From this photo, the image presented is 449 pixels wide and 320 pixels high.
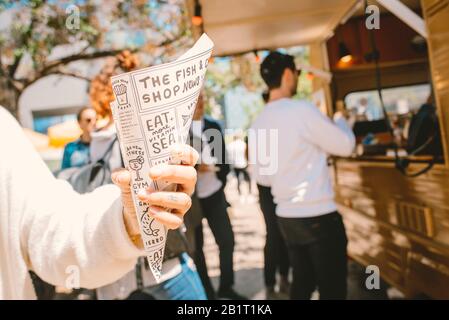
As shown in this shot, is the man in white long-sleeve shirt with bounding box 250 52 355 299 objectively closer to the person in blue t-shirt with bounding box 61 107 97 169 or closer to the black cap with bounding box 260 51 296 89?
the black cap with bounding box 260 51 296 89

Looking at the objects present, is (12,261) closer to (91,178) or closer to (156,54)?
(91,178)

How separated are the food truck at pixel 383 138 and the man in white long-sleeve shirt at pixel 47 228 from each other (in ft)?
5.66

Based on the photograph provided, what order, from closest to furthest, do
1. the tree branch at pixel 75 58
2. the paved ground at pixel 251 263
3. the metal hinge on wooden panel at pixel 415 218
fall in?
the metal hinge on wooden panel at pixel 415 218
the paved ground at pixel 251 263
the tree branch at pixel 75 58

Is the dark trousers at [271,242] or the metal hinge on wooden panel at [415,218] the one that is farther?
the dark trousers at [271,242]

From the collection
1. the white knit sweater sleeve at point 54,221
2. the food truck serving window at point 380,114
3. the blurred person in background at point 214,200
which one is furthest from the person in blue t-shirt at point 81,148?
the food truck serving window at point 380,114

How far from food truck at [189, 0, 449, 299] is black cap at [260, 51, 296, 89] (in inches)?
23.2

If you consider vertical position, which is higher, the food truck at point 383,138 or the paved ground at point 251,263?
the food truck at point 383,138

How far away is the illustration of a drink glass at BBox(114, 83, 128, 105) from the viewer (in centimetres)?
Result: 80

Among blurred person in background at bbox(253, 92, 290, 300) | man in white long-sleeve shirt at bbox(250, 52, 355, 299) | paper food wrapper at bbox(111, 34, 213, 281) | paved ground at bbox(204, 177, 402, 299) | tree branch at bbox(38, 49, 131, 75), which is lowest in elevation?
paved ground at bbox(204, 177, 402, 299)

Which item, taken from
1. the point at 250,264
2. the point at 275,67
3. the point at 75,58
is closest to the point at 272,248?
the point at 250,264

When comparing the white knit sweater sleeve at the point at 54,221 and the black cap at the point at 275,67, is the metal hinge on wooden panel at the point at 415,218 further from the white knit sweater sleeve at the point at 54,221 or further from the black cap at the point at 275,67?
the white knit sweater sleeve at the point at 54,221

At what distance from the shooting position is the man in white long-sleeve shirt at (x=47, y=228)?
1312mm

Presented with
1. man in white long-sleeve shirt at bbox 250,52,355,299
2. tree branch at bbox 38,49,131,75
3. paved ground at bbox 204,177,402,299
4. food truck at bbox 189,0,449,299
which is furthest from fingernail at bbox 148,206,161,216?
tree branch at bbox 38,49,131,75
